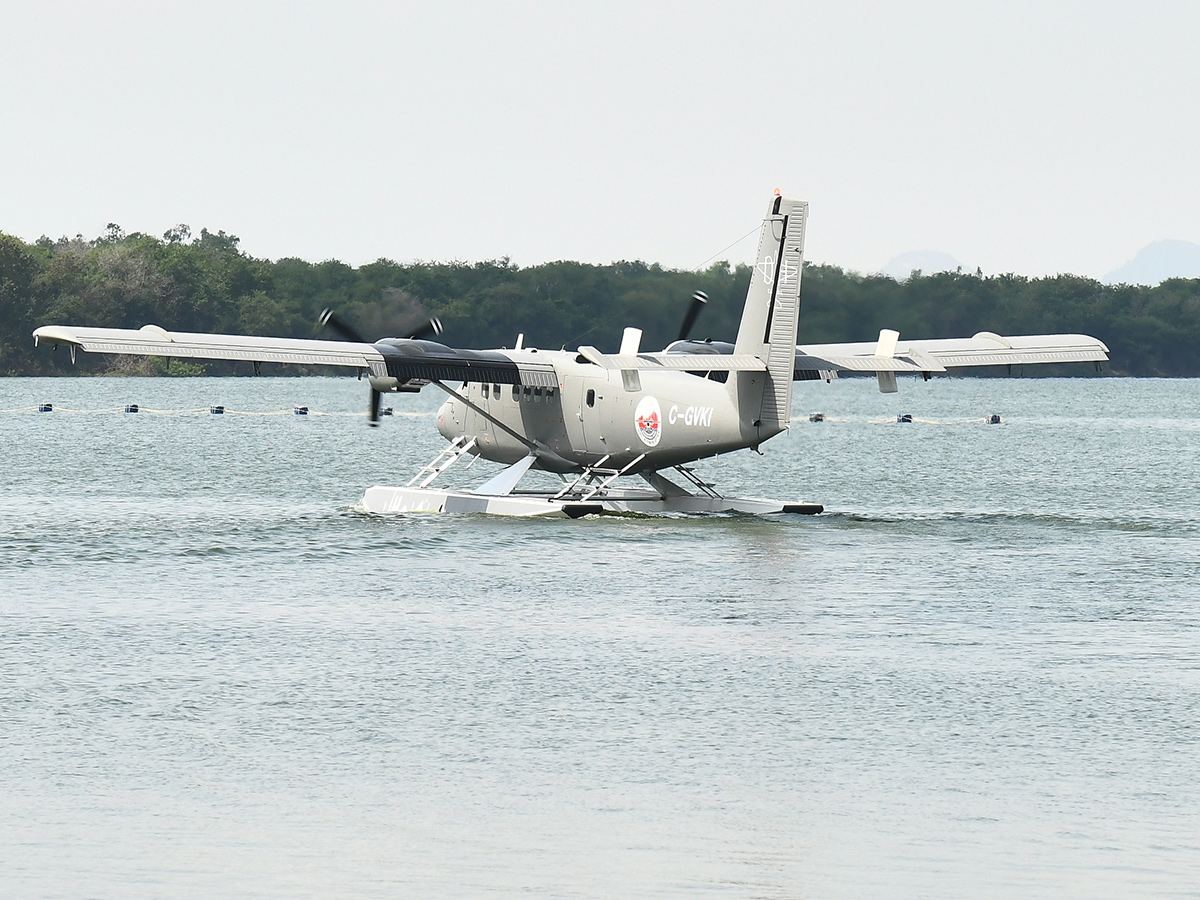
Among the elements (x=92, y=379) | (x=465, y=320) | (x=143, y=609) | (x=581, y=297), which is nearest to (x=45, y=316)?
(x=92, y=379)

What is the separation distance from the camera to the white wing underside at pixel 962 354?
3219 cm

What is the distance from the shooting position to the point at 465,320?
123m

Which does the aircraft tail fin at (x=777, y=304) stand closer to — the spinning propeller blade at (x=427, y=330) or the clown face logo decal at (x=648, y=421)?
the clown face logo decal at (x=648, y=421)

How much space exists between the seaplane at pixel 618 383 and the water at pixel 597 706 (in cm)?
122

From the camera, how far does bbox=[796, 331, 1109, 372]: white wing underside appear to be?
32.2 m

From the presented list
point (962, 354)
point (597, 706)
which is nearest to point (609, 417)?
point (962, 354)

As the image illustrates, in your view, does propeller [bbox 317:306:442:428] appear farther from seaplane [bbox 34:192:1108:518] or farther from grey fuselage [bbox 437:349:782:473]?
grey fuselage [bbox 437:349:782:473]

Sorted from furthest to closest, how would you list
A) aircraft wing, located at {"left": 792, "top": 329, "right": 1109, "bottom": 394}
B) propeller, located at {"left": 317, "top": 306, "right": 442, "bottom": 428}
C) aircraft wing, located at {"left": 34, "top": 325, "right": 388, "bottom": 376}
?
aircraft wing, located at {"left": 792, "top": 329, "right": 1109, "bottom": 394}
propeller, located at {"left": 317, "top": 306, "right": 442, "bottom": 428}
aircraft wing, located at {"left": 34, "top": 325, "right": 388, "bottom": 376}

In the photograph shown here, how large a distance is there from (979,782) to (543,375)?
66.8ft

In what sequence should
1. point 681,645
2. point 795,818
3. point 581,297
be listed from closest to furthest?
1. point 795,818
2. point 681,645
3. point 581,297

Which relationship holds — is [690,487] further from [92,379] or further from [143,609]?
[92,379]

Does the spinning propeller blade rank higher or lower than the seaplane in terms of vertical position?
higher

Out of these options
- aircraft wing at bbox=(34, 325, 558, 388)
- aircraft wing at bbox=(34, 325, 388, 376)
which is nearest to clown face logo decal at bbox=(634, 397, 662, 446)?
aircraft wing at bbox=(34, 325, 558, 388)

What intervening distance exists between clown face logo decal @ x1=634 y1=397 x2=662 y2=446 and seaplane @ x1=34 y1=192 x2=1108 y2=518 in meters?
0.02
